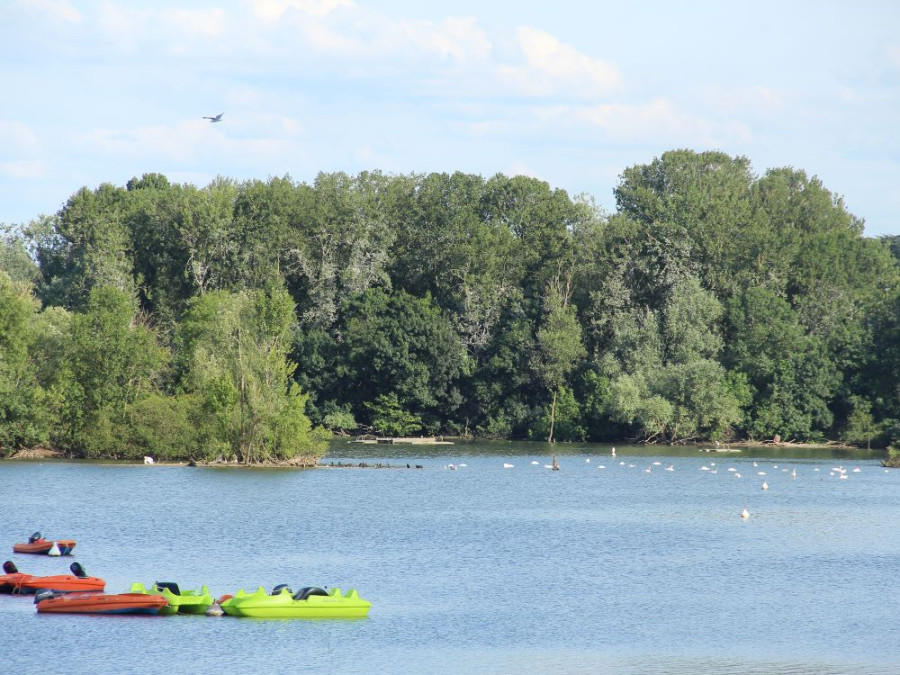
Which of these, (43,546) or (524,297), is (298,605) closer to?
(43,546)

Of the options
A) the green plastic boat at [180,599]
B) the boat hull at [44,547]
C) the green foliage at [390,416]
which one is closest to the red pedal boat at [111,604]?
the green plastic boat at [180,599]

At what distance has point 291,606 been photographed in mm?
35719

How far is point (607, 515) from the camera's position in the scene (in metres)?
59.9

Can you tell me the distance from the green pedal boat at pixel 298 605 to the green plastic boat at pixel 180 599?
0.50 m

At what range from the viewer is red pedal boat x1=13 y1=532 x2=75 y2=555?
1740 inches

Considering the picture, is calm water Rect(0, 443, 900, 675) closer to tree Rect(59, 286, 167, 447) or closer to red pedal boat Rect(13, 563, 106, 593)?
red pedal boat Rect(13, 563, 106, 593)

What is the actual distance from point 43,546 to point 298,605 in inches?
515

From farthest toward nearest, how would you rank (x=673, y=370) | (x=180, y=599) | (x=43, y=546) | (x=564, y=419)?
(x=564, y=419), (x=673, y=370), (x=43, y=546), (x=180, y=599)

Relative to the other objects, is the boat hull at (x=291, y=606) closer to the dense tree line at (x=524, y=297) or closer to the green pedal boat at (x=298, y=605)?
the green pedal boat at (x=298, y=605)

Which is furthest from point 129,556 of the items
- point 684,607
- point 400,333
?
point 400,333

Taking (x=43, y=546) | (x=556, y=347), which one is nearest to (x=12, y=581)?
(x=43, y=546)

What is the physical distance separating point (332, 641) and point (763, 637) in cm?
1151

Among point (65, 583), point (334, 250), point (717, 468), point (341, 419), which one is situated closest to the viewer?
point (65, 583)

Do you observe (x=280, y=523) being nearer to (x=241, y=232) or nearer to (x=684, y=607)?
(x=684, y=607)
